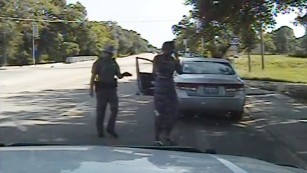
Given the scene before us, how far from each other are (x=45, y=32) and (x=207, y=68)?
75.3 meters

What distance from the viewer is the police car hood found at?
10.0ft

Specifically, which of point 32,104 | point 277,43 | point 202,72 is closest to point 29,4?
point 32,104


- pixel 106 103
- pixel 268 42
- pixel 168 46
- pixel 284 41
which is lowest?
pixel 106 103

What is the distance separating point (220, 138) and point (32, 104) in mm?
8600

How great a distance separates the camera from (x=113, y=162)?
10.7 feet

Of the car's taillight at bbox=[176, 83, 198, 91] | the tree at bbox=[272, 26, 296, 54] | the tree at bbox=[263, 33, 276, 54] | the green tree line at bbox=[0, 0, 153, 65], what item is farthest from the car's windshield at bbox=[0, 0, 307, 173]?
the tree at bbox=[272, 26, 296, 54]

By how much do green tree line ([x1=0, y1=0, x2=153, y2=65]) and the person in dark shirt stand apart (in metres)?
49.3

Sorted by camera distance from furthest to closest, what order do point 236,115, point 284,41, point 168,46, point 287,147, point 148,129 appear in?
point 284,41
point 236,115
point 148,129
point 168,46
point 287,147

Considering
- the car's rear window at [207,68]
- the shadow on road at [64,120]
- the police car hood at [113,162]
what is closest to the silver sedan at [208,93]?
the car's rear window at [207,68]

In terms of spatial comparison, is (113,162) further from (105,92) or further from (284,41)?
(284,41)

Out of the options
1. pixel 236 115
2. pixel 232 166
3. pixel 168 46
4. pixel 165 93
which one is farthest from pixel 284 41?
pixel 232 166

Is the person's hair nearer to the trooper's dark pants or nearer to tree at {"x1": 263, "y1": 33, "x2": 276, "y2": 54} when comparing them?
the trooper's dark pants

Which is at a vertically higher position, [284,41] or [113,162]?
[284,41]

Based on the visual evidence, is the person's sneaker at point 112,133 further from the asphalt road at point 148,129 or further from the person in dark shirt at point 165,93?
the person in dark shirt at point 165,93
